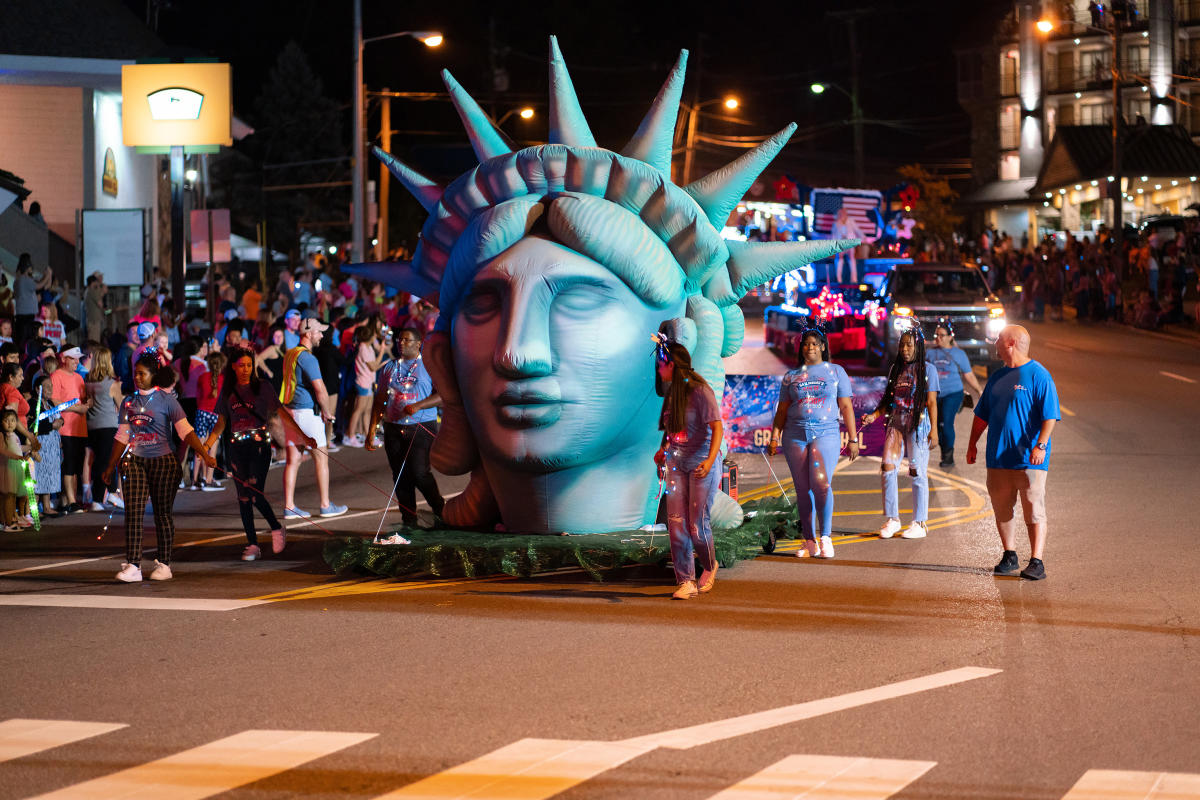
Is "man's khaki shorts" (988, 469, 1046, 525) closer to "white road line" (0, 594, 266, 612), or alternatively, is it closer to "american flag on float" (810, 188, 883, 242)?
"white road line" (0, 594, 266, 612)

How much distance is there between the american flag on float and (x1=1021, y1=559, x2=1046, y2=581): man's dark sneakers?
23.2 m

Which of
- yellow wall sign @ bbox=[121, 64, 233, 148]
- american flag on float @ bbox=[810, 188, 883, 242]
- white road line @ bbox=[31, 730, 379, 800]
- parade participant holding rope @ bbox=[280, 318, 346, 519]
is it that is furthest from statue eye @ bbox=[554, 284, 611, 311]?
american flag on float @ bbox=[810, 188, 883, 242]

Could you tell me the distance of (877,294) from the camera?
1182 inches

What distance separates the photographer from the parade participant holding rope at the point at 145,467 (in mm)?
11297

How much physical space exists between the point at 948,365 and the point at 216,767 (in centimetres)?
1200

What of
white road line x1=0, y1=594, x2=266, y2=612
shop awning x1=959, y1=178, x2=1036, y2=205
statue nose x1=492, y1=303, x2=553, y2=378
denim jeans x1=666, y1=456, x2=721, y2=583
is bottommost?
white road line x1=0, y1=594, x2=266, y2=612

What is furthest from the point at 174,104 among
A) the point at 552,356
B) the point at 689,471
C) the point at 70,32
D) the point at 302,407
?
the point at 689,471

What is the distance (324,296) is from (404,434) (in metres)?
15.1

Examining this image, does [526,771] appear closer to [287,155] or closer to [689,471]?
[689,471]

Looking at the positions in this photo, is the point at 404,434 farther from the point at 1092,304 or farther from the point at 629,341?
the point at 1092,304

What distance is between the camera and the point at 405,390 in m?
13.3

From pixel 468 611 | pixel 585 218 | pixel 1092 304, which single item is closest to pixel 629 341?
pixel 585 218

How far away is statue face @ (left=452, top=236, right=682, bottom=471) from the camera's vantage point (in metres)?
11.0

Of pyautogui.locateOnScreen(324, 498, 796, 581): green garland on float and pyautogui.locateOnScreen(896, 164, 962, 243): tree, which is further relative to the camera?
pyautogui.locateOnScreen(896, 164, 962, 243): tree
